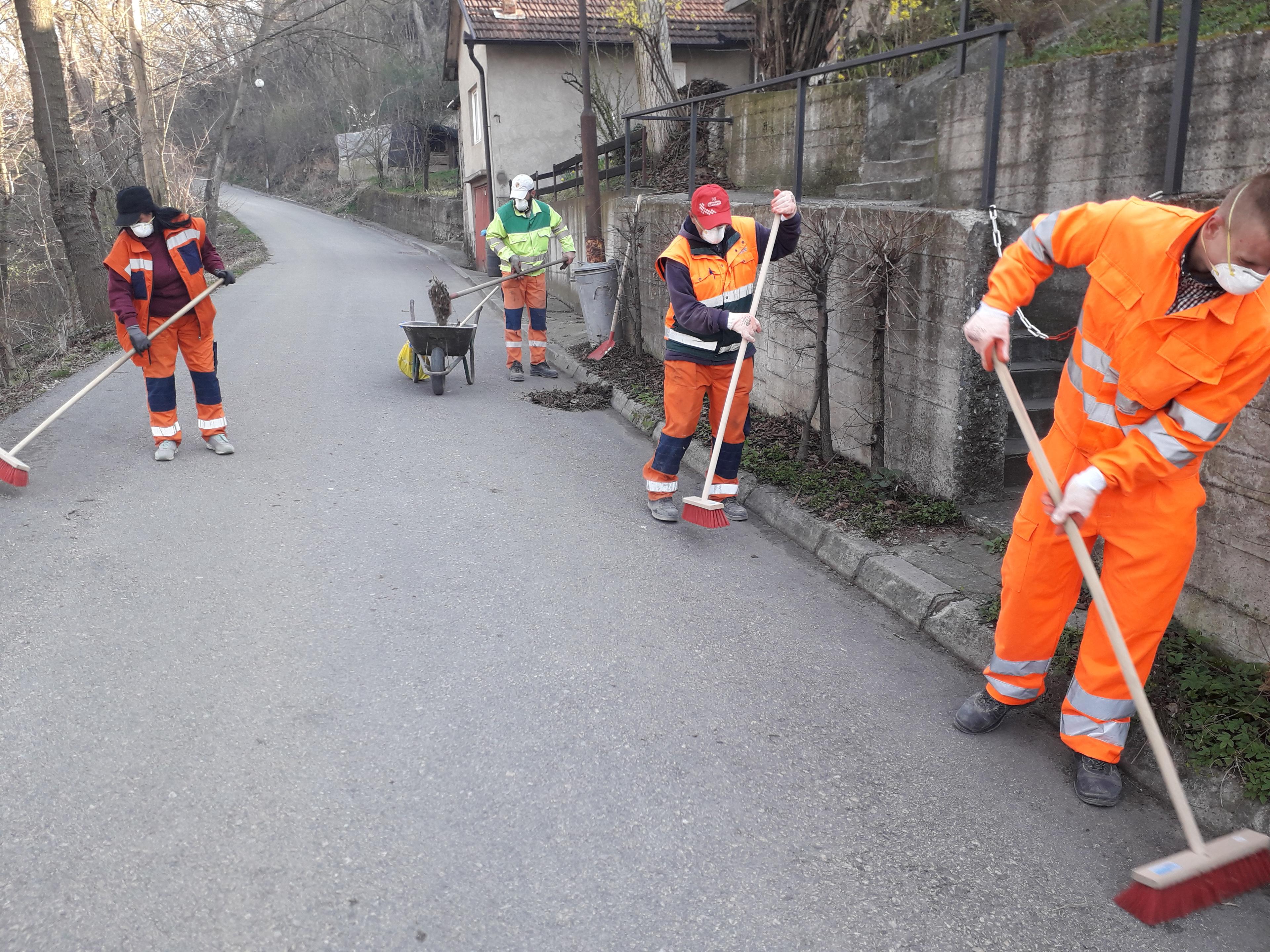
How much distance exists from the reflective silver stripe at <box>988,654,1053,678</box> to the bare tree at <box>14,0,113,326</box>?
45.5 ft

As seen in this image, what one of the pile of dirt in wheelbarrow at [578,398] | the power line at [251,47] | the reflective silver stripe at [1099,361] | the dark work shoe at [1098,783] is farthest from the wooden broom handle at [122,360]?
the power line at [251,47]

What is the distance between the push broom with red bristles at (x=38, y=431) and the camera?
6121 millimetres

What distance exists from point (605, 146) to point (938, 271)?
10590 mm

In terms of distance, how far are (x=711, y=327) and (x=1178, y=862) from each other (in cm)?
343

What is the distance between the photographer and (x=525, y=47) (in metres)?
22.0

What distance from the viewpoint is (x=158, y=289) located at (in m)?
6.97

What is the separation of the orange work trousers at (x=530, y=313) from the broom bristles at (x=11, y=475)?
4.93 metres

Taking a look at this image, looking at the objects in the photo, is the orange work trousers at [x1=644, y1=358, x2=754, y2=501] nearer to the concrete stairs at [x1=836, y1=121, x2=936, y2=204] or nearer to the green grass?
the concrete stairs at [x1=836, y1=121, x2=936, y2=204]

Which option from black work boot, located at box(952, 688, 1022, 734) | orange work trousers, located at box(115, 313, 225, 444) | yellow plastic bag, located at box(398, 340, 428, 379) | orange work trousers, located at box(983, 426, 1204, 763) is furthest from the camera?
yellow plastic bag, located at box(398, 340, 428, 379)

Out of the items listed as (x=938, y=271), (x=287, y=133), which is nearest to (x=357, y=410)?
(x=938, y=271)

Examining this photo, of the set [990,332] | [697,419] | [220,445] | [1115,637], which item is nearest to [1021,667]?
[1115,637]

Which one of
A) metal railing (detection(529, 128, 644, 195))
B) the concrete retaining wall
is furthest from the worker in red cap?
the concrete retaining wall

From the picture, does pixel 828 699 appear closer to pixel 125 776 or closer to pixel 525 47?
pixel 125 776

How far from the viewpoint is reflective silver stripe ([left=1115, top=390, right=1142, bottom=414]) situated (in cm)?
299
